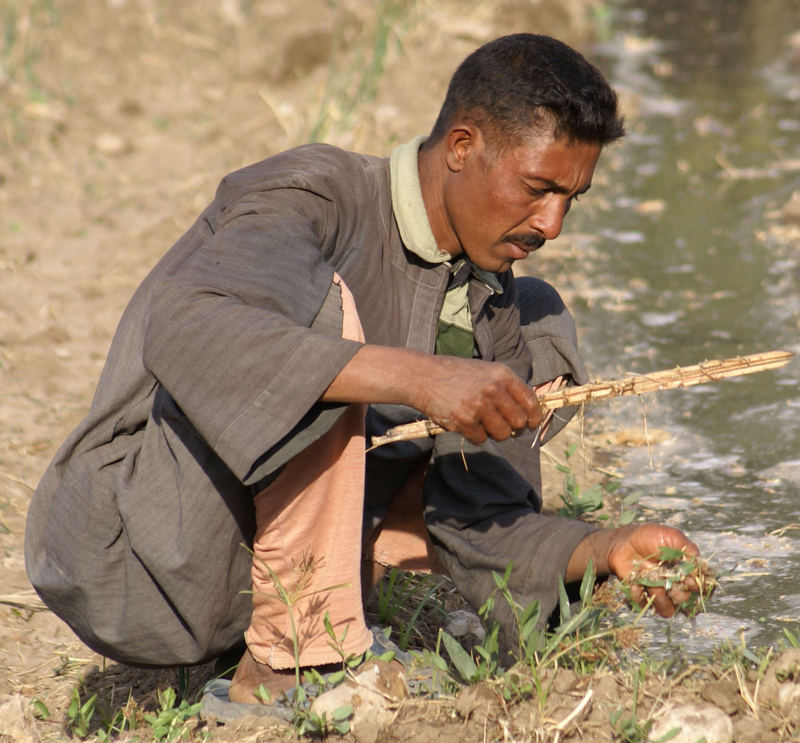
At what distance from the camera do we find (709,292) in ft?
16.6

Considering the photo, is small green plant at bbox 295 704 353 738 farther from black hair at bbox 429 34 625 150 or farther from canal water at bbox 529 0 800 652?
black hair at bbox 429 34 625 150

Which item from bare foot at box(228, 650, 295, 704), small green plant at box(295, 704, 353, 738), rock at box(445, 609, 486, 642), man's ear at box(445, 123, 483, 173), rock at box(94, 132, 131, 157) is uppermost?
man's ear at box(445, 123, 483, 173)

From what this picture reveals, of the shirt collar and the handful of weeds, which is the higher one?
the shirt collar

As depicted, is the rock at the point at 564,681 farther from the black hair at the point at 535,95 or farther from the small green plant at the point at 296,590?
the black hair at the point at 535,95

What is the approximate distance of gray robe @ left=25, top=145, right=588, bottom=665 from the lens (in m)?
2.12

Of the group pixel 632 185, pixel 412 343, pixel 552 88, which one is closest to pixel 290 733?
pixel 412 343

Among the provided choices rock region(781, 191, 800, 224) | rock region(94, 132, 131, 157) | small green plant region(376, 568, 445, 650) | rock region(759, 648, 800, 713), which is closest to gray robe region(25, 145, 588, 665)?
small green plant region(376, 568, 445, 650)

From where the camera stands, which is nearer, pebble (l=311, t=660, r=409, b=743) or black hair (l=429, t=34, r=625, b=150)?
pebble (l=311, t=660, r=409, b=743)

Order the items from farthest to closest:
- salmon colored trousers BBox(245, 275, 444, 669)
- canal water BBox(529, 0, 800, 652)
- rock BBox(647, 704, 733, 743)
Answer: canal water BBox(529, 0, 800, 652)
salmon colored trousers BBox(245, 275, 444, 669)
rock BBox(647, 704, 733, 743)

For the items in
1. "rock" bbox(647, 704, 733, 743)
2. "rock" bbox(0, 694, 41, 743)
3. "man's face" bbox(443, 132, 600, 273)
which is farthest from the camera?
"man's face" bbox(443, 132, 600, 273)

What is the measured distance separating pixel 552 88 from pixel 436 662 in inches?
47.3

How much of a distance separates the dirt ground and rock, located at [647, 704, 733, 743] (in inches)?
1.7

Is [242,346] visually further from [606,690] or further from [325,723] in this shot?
[606,690]

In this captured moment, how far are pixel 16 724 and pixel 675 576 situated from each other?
1348 mm
